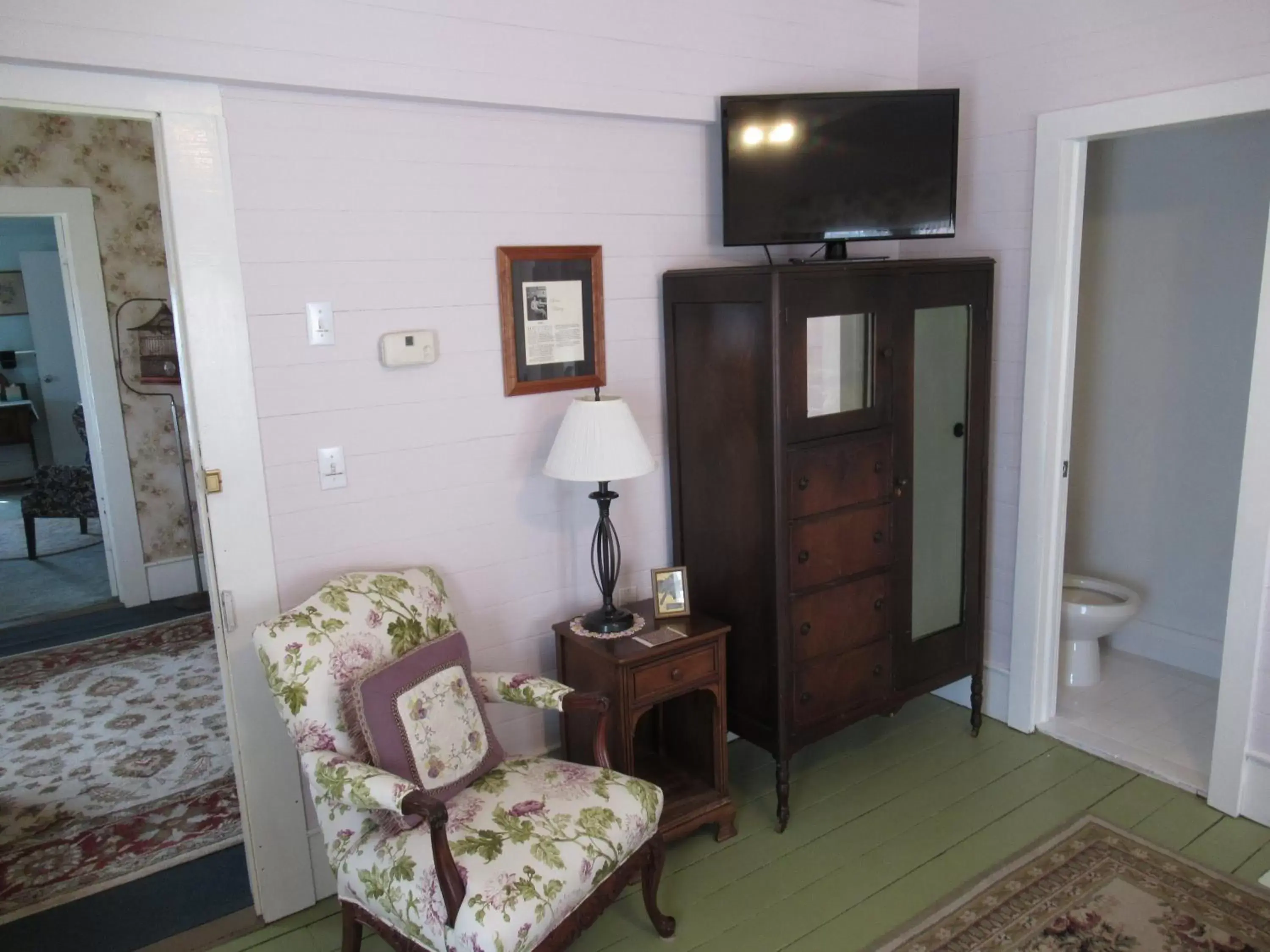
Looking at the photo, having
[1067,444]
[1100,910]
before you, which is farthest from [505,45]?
[1100,910]

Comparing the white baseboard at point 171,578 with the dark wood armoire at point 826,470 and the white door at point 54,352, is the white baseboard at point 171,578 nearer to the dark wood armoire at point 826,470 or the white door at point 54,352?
the dark wood armoire at point 826,470

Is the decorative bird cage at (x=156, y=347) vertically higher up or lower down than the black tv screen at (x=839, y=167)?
lower down

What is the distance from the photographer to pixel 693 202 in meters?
3.04

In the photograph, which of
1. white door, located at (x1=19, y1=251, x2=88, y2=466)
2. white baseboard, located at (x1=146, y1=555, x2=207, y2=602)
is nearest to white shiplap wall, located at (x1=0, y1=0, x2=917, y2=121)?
white baseboard, located at (x1=146, y1=555, x2=207, y2=602)

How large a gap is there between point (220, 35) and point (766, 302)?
57.5 inches

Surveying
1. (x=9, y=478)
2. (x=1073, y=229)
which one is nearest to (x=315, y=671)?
(x=1073, y=229)

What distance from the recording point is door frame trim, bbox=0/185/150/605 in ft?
15.3

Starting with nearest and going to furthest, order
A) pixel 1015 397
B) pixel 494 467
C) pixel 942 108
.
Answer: pixel 494 467
pixel 942 108
pixel 1015 397

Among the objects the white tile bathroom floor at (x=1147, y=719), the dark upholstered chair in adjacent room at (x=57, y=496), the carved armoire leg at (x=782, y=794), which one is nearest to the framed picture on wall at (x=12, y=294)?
the dark upholstered chair in adjacent room at (x=57, y=496)

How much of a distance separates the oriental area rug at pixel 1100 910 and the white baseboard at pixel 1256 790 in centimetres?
36

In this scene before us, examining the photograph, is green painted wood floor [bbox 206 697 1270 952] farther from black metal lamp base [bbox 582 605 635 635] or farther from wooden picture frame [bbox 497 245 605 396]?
wooden picture frame [bbox 497 245 605 396]

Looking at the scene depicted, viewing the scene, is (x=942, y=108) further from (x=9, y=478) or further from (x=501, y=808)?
(x=9, y=478)

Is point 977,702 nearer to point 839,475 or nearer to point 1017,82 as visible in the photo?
point 839,475

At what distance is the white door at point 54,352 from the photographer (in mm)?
7902
